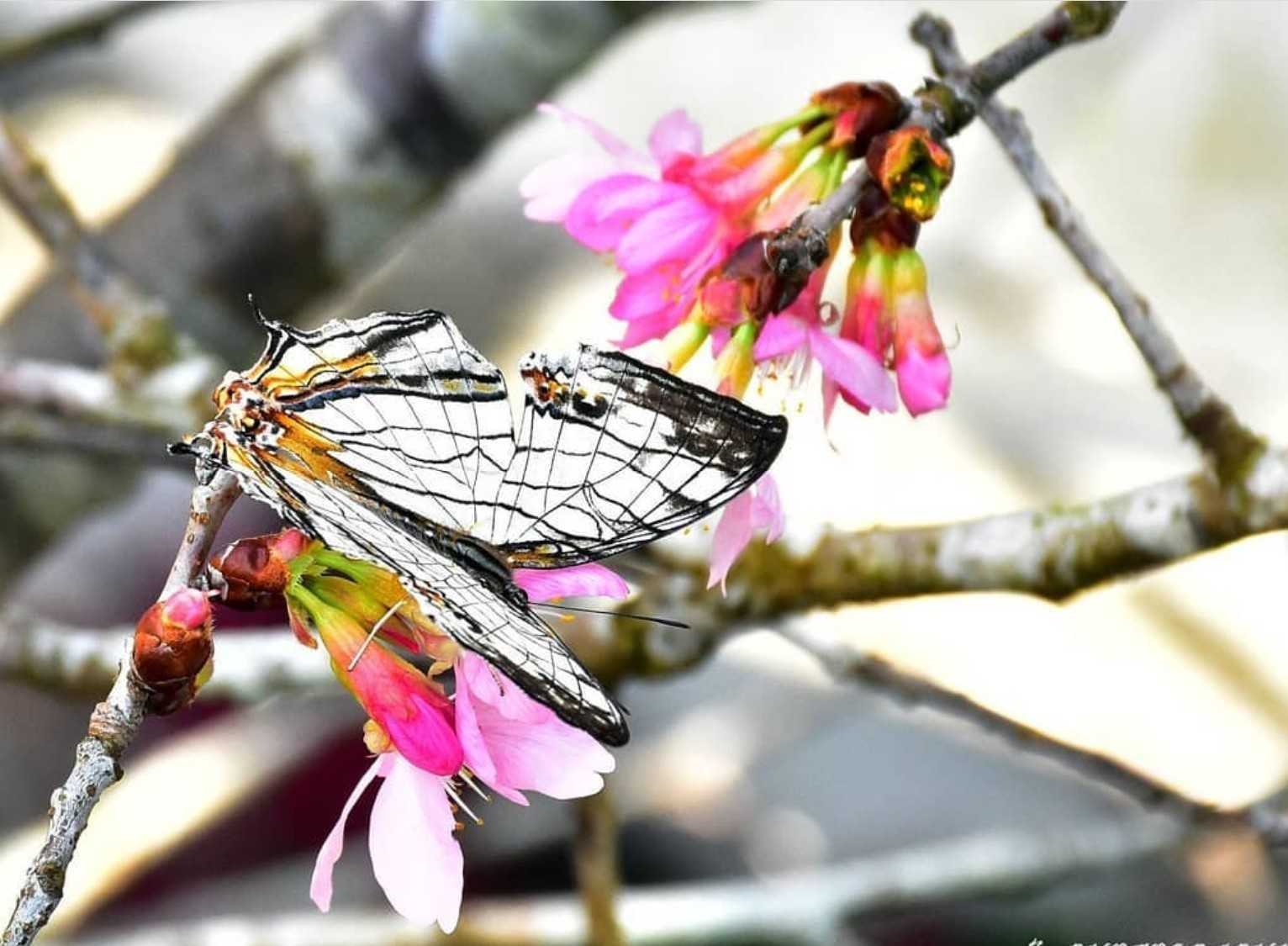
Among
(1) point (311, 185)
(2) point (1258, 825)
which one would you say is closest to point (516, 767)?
(2) point (1258, 825)

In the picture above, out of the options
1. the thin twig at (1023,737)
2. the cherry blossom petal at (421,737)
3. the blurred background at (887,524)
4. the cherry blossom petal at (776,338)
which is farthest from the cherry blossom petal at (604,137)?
the blurred background at (887,524)

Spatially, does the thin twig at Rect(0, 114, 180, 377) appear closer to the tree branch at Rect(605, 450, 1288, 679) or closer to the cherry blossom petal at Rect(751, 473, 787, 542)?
the tree branch at Rect(605, 450, 1288, 679)

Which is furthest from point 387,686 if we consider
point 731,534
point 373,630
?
point 731,534

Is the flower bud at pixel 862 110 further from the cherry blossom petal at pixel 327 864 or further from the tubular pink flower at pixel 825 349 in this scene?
the cherry blossom petal at pixel 327 864

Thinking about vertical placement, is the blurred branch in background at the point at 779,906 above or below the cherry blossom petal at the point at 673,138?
below

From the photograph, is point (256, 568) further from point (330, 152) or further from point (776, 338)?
point (330, 152)

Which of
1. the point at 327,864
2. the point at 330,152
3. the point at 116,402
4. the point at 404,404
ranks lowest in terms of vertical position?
the point at 327,864
